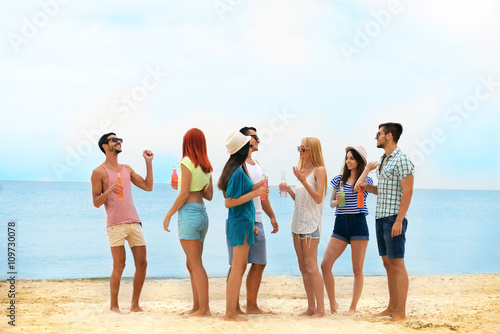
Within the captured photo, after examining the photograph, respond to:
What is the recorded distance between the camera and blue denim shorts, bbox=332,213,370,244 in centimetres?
596

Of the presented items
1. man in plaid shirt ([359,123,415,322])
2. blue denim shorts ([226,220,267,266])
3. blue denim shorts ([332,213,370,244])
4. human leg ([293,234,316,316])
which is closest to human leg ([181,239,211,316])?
blue denim shorts ([226,220,267,266])

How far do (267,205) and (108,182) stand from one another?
5.83ft

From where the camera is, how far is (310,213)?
5.84m

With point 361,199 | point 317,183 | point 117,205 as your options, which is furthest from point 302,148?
point 117,205

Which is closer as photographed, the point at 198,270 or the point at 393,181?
the point at 393,181

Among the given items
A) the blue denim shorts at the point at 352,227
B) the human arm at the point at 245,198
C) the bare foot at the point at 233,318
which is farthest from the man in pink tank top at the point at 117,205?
the blue denim shorts at the point at 352,227

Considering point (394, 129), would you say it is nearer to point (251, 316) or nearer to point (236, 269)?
point (236, 269)

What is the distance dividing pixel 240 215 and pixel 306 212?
80 cm

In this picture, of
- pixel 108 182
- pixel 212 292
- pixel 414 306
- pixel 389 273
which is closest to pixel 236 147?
pixel 108 182

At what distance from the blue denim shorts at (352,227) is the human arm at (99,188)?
2.47 meters

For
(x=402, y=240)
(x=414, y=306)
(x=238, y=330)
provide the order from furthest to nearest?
1. (x=414, y=306)
2. (x=402, y=240)
3. (x=238, y=330)

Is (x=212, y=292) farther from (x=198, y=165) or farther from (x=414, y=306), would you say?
(x=198, y=165)

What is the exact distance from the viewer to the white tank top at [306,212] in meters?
5.81

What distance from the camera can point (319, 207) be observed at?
591cm
